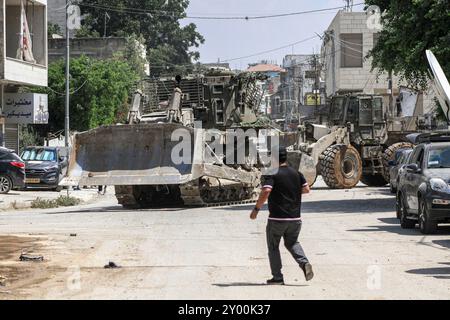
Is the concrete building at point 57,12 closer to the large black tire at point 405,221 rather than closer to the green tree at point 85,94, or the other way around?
the green tree at point 85,94

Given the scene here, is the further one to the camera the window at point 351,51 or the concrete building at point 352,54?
the window at point 351,51

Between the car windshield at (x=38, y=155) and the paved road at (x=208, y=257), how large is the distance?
13713 millimetres

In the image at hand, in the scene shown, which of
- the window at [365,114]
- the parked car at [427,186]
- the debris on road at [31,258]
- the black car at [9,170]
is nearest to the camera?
the debris on road at [31,258]

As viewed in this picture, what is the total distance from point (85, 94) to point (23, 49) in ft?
43.9

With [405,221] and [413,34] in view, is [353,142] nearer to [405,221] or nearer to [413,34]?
[413,34]

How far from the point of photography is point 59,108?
52.1 m

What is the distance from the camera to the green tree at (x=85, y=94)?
172 ft

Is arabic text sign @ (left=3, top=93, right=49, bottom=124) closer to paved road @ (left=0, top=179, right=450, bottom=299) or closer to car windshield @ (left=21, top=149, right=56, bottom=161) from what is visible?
car windshield @ (left=21, top=149, right=56, bottom=161)

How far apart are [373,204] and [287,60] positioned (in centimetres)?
10015

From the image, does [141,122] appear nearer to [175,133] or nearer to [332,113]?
[175,133]

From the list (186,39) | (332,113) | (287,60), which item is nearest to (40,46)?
(332,113)

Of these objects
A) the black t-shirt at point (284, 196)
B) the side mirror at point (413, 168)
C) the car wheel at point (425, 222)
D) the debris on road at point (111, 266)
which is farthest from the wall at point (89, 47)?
the black t-shirt at point (284, 196)

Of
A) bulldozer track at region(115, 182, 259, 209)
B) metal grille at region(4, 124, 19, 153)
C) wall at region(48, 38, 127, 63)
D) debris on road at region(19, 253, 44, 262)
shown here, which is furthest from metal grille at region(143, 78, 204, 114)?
wall at region(48, 38, 127, 63)

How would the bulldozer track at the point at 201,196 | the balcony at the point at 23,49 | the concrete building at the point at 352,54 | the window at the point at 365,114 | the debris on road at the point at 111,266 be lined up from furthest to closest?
the concrete building at the point at 352,54 < the balcony at the point at 23,49 < the window at the point at 365,114 < the bulldozer track at the point at 201,196 < the debris on road at the point at 111,266
